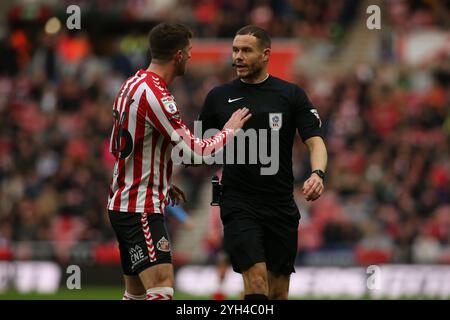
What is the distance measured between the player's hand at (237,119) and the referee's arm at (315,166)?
1.98 ft

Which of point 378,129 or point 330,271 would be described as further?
point 378,129

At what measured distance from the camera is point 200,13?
2602 cm

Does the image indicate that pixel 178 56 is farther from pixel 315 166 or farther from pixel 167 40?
pixel 315 166

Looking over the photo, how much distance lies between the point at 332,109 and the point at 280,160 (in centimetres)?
1322

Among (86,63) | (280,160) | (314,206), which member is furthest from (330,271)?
(280,160)

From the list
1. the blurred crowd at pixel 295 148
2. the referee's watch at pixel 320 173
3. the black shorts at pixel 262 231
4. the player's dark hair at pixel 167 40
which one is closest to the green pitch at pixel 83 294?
the blurred crowd at pixel 295 148

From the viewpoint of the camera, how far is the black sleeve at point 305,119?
9508 millimetres

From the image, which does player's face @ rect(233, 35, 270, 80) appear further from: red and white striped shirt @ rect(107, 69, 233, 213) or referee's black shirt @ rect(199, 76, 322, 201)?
red and white striped shirt @ rect(107, 69, 233, 213)

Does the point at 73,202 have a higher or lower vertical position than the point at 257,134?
lower

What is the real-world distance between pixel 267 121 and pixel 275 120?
7cm

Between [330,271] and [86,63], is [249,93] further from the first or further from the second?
[86,63]

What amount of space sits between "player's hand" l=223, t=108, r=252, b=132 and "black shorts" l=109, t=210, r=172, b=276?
914mm

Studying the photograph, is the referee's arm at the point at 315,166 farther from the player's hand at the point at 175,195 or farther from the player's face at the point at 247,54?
the player's hand at the point at 175,195

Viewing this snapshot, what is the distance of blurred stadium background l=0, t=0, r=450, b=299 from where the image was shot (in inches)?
768
